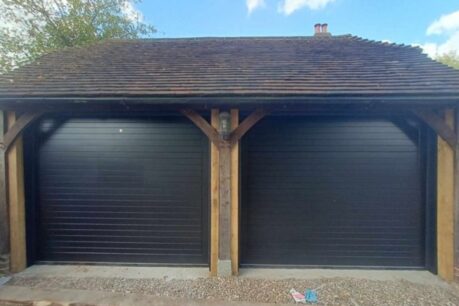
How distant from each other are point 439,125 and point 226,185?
320cm

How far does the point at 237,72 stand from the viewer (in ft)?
13.4

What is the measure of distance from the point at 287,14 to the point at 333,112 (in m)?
7.75

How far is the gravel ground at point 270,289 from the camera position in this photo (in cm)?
296

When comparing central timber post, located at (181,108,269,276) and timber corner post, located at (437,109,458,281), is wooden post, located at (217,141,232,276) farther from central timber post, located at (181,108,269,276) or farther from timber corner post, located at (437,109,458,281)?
timber corner post, located at (437,109,458,281)

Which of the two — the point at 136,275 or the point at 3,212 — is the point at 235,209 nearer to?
the point at 136,275

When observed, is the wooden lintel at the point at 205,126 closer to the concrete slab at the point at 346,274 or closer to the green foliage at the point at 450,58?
the concrete slab at the point at 346,274

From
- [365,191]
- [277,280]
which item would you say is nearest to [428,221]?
[365,191]

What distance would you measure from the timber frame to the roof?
37 cm

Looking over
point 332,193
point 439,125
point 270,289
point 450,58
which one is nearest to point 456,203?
point 439,125

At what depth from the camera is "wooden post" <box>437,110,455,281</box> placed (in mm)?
3396

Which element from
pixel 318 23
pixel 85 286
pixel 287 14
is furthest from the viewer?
pixel 287 14

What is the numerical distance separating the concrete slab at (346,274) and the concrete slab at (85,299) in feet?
2.81

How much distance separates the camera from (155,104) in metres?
3.46

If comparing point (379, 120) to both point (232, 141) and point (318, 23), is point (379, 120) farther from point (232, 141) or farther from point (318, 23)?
point (318, 23)
